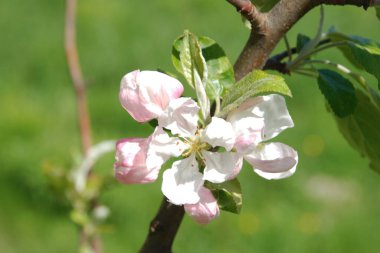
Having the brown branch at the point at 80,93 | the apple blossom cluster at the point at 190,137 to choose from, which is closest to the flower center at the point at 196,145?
the apple blossom cluster at the point at 190,137

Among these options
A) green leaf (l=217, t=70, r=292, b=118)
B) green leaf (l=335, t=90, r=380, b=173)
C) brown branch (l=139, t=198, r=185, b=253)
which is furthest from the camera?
green leaf (l=335, t=90, r=380, b=173)

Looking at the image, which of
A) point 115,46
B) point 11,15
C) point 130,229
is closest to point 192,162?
point 130,229

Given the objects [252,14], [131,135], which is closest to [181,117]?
[252,14]

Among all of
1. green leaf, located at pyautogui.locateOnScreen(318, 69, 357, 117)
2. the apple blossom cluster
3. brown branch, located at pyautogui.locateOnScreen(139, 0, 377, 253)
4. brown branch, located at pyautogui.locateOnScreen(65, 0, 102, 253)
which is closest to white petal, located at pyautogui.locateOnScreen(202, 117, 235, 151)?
the apple blossom cluster

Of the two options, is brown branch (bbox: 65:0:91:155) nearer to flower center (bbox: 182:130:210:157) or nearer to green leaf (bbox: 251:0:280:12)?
green leaf (bbox: 251:0:280:12)

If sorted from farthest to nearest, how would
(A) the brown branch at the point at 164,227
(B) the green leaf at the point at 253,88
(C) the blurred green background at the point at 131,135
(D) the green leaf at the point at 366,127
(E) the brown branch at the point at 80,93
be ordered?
(C) the blurred green background at the point at 131,135, (E) the brown branch at the point at 80,93, (D) the green leaf at the point at 366,127, (A) the brown branch at the point at 164,227, (B) the green leaf at the point at 253,88

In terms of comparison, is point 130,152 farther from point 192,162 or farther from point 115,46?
point 115,46

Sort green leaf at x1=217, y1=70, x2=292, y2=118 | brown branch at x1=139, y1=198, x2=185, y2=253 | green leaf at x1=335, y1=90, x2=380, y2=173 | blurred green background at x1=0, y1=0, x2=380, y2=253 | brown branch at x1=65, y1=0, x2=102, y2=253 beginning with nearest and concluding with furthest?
green leaf at x1=217, y1=70, x2=292, y2=118
brown branch at x1=139, y1=198, x2=185, y2=253
green leaf at x1=335, y1=90, x2=380, y2=173
brown branch at x1=65, y1=0, x2=102, y2=253
blurred green background at x1=0, y1=0, x2=380, y2=253

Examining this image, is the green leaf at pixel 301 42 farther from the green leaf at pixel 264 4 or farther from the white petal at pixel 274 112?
the white petal at pixel 274 112
